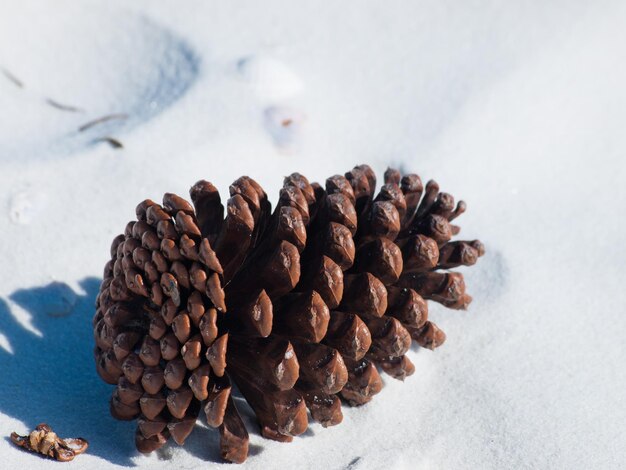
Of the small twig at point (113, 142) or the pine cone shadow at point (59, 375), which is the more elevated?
the small twig at point (113, 142)

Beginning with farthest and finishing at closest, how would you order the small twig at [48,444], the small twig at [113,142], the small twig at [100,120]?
the small twig at [100,120], the small twig at [113,142], the small twig at [48,444]

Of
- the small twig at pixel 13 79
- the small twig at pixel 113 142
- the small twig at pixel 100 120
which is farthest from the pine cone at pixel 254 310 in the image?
the small twig at pixel 13 79

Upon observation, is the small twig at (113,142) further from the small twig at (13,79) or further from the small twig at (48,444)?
the small twig at (48,444)

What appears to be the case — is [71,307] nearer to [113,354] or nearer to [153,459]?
[113,354]

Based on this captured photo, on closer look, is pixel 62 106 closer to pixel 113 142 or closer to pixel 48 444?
pixel 113 142

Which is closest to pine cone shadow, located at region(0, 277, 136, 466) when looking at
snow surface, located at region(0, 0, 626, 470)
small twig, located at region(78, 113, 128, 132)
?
snow surface, located at region(0, 0, 626, 470)

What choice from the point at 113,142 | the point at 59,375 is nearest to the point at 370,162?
the point at 113,142
